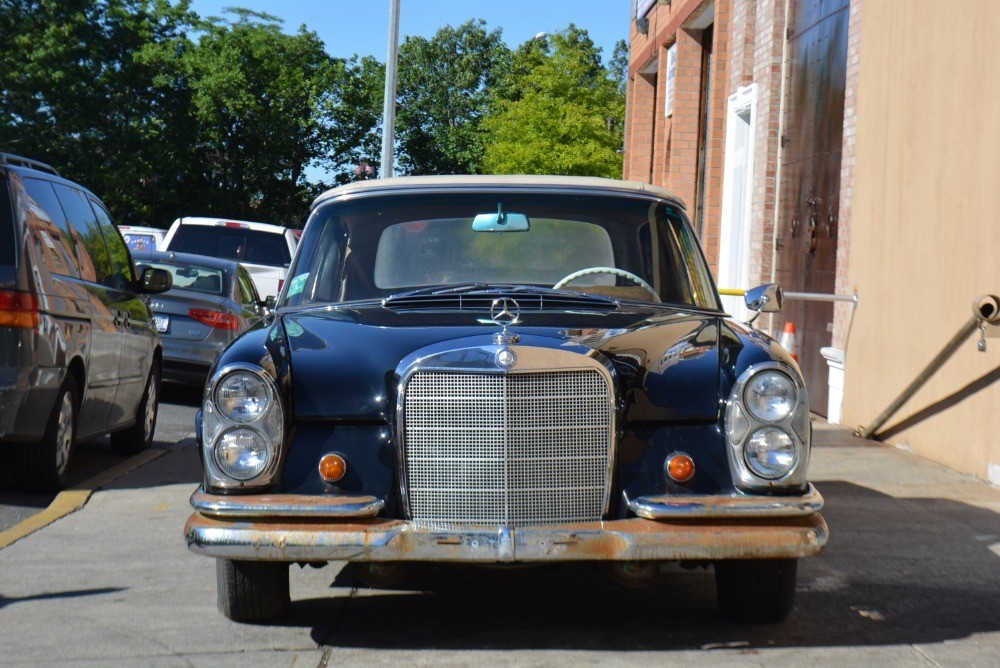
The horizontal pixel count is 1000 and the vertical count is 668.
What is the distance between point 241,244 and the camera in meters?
19.1

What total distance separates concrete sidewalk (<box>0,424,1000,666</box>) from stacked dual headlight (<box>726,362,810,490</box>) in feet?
2.03

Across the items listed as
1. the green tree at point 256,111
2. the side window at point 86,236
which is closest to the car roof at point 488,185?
the side window at point 86,236

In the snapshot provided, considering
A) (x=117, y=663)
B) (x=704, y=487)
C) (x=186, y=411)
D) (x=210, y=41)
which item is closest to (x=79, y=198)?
(x=186, y=411)

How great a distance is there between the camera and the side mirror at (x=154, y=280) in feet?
30.5

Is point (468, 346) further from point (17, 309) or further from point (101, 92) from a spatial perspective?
point (101, 92)

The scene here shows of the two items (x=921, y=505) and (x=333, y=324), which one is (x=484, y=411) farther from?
(x=921, y=505)

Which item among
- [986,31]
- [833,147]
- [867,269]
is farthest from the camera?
[833,147]

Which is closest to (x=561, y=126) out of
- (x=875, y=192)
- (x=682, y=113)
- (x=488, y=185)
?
(x=682, y=113)

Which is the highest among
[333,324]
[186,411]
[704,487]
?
[333,324]

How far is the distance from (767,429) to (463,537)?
1032 mm

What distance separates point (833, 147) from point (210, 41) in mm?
46524

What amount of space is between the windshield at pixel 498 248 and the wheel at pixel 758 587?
1.30 meters

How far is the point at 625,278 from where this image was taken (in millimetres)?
5840

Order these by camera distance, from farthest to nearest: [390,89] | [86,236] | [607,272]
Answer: [390,89] → [86,236] → [607,272]
